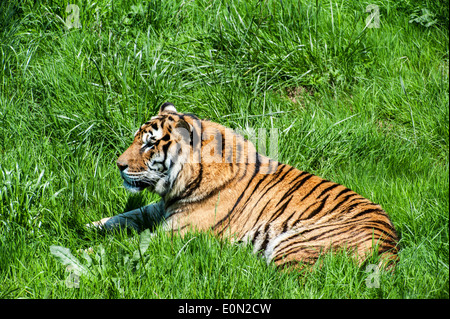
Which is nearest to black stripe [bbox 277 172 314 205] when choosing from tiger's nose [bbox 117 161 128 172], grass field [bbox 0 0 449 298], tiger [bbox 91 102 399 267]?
tiger [bbox 91 102 399 267]

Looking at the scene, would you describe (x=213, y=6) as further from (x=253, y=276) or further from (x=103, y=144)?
(x=253, y=276)

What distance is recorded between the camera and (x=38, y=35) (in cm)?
561

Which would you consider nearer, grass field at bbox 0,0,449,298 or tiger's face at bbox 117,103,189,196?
grass field at bbox 0,0,449,298

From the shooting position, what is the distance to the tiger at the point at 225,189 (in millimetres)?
3699

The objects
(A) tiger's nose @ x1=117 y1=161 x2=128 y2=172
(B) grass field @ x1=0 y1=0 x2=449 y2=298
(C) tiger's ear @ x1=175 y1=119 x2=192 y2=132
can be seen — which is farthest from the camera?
(A) tiger's nose @ x1=117 y1=161 x2=128 y2=172

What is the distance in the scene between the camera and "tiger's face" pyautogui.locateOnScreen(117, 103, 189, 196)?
153 inches

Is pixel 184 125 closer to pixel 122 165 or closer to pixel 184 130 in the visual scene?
pixel 184 130

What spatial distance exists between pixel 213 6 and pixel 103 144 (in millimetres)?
1857

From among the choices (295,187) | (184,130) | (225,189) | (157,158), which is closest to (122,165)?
(157,158)

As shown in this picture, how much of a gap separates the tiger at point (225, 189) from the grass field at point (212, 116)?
0.28m

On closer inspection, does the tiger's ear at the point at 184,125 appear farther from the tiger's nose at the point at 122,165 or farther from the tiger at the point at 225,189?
the tiger's nose at the point at 122,165

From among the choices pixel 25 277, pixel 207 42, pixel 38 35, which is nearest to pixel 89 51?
pixel 38 35

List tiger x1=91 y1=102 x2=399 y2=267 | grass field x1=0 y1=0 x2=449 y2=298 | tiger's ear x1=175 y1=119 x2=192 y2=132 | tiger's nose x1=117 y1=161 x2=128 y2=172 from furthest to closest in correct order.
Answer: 1. tiger's nose x1=117 y1=161 x2=128 y2=172
2. tiger's ear x1=175 y1=119 x2=192 y2=132
3. tiger x1=91 y1=102 x2=399 y2=267
4. grass field x1=0 y1=0 x2=449 y2=298

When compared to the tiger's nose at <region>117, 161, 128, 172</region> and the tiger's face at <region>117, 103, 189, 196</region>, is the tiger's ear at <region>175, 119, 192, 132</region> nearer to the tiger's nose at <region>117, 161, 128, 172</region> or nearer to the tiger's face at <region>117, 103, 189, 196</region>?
the tiger's face at <region>117, 103, 189, 196</region>
